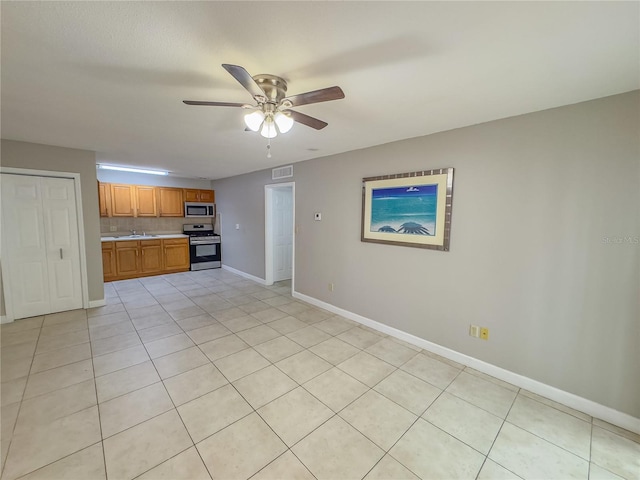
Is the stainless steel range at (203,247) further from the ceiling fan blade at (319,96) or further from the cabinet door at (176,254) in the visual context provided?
the ceiling fan blade at (319,96)

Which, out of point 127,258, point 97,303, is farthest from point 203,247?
point 97,303

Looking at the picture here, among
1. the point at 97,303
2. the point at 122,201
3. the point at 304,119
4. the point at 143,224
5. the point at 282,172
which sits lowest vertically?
the point at 97,303

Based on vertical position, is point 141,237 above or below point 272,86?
below

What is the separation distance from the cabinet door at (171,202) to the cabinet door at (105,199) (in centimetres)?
95

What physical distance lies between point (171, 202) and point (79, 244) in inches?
101

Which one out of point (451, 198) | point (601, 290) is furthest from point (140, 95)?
point (601, 290)

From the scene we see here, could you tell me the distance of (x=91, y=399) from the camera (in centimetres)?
207

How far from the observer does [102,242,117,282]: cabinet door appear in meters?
5.26

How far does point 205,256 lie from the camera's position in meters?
6.66

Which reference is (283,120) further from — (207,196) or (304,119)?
(207,196)

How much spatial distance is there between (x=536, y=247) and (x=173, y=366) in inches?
140

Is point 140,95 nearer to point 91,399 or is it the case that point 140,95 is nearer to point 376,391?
point 91,399

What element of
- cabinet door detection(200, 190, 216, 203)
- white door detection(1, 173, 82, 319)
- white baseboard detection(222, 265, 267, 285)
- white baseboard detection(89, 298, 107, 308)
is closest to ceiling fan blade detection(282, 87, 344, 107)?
white door detection(1, 173, 82, 319)

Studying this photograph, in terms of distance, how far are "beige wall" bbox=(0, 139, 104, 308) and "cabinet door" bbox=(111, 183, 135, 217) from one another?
1856 millimetres
